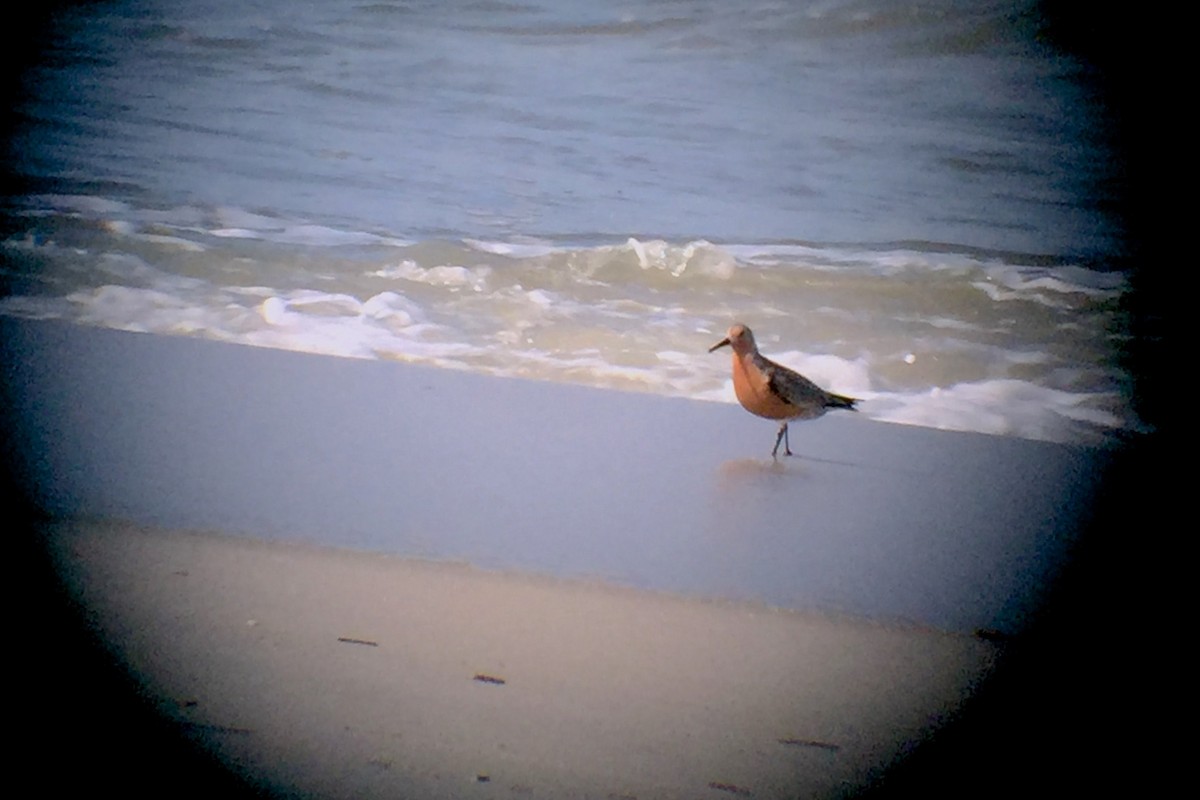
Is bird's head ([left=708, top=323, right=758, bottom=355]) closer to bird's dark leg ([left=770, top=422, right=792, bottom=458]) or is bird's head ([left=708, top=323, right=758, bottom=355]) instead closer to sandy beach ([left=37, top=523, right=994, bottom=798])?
bird's dark leg ([left=770, top=422, right=792, bottom=458])

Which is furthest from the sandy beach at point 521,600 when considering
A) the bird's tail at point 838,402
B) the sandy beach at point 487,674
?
the bird's tail at point 838,402

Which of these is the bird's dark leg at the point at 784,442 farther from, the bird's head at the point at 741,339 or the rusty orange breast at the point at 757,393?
the bird's head at the point at 741,339

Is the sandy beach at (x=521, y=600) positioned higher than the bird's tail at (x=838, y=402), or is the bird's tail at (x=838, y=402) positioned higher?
the bird's tail at (x=838, y=402)

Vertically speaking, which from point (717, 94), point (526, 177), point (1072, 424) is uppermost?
point (717, 94)

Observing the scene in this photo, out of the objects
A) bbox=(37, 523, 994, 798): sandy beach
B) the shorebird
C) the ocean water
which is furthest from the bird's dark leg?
the ocean water

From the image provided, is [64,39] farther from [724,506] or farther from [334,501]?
[724,506]

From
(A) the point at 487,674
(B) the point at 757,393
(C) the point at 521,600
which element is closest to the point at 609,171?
(B) the point at 757,393

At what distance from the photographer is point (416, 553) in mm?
1638

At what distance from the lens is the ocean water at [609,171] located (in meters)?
3.69

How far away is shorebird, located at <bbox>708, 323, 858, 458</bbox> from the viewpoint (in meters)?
2.34

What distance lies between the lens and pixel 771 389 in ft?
7.64

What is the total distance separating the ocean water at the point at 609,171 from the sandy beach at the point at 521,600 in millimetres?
1240

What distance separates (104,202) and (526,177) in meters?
1.79

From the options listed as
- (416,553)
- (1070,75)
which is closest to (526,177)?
(1070,75)
